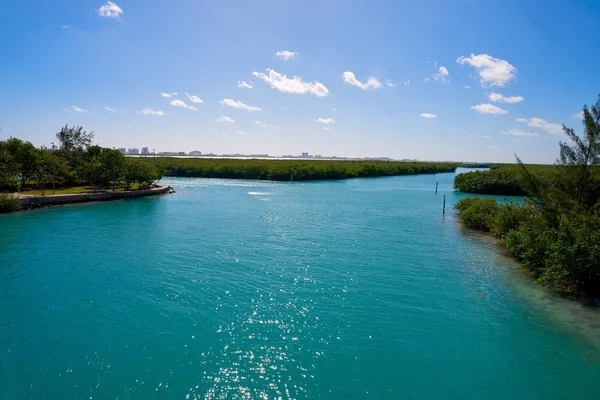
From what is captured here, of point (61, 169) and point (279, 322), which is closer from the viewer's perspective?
point (279, 322)

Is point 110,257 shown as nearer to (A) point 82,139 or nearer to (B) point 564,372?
(B) point 564,372

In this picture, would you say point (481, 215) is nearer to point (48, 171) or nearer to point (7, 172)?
point (7, 172)

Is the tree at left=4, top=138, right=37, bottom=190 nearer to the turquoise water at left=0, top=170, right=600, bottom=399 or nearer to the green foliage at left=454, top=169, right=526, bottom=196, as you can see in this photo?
the turquoise water at left=0, top=170, right=600, bottom=399

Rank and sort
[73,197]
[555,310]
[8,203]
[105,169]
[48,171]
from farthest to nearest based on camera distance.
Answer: [105,169]
[48,171]
[73,197]
[8,203]
[555,310]

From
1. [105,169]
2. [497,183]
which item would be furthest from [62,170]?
[497,183]

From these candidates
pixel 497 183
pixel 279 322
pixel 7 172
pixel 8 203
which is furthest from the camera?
pixel 497 183

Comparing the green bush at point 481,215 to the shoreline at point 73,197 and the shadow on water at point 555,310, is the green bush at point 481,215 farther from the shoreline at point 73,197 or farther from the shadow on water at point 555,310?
the shoreline at point 73,197

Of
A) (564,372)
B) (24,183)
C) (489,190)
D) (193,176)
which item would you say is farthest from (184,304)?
(193,176)

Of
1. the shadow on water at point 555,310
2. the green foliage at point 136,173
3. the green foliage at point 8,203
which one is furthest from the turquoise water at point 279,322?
the green foliage at point 136,173
